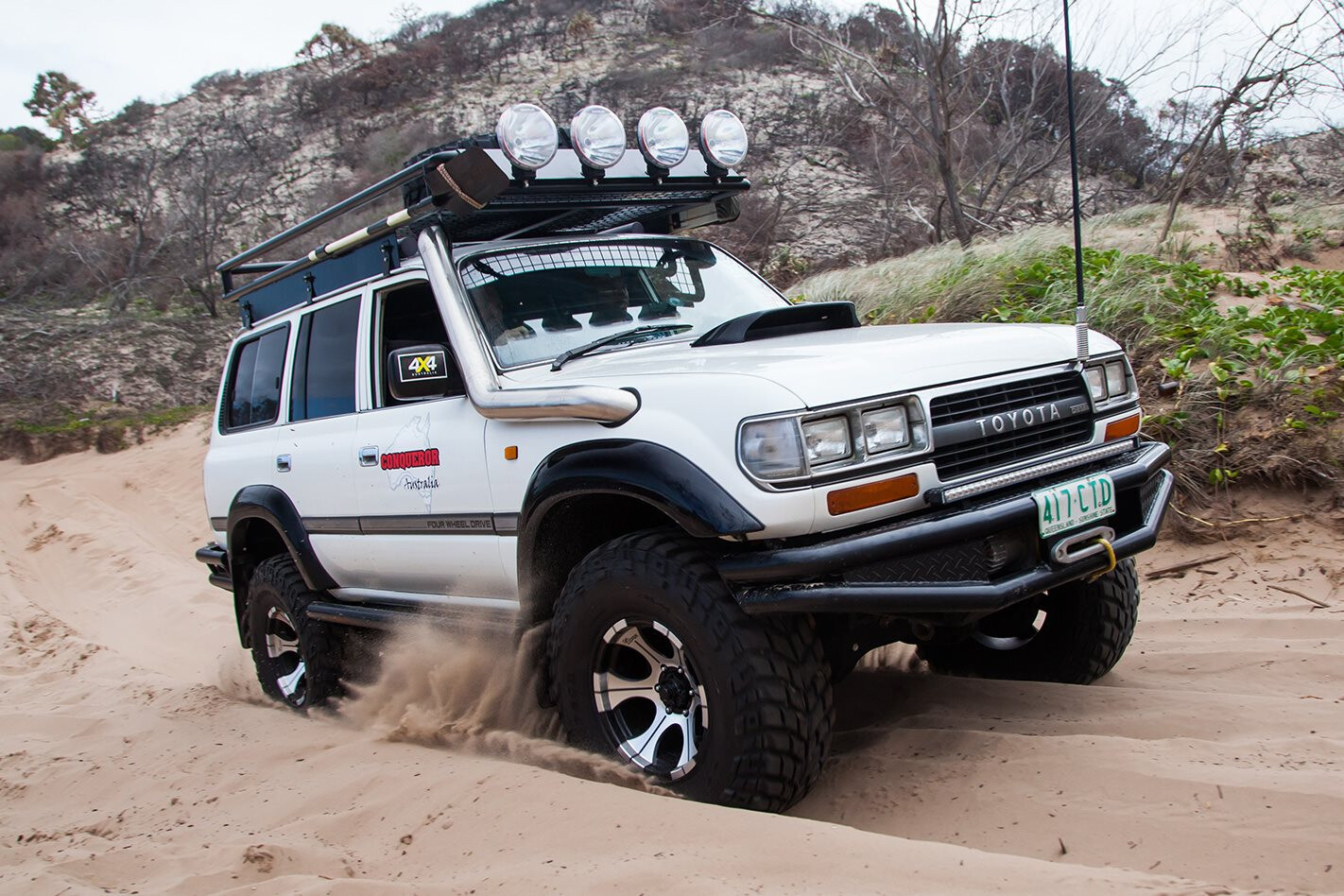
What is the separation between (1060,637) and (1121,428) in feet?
3.02

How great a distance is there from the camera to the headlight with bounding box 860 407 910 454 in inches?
118

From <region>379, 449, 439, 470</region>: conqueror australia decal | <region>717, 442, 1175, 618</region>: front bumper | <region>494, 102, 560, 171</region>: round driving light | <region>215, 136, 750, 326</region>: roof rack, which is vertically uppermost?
<region>494, 102, 560, 171</region>: round driving light

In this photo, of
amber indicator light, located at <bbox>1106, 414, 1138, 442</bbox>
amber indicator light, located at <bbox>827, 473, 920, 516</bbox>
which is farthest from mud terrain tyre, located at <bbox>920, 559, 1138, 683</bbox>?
amber indicator light, located at <bbox>827, 473, 920, 516</bbox>

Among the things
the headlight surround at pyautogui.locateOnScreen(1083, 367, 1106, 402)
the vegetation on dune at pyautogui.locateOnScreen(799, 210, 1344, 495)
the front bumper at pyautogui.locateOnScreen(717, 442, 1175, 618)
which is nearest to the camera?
the front bumper at pyautogui.locateOnScreen(717, 442, 1175, 618)

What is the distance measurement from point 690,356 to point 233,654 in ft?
15.4

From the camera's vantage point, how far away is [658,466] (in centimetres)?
307

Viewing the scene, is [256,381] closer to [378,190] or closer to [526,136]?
[378,190]

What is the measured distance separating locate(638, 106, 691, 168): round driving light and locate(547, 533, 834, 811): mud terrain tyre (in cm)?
195

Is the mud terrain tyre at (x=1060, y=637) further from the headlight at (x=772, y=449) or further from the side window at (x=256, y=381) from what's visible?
the side window at (x=256, y=381)

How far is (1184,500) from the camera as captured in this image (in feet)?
19.5

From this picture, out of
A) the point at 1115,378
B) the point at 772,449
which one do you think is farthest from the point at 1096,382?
the point at 772,449

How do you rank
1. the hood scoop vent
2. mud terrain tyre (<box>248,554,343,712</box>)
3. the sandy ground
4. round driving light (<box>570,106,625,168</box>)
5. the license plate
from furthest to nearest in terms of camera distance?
mud terrain tyre (<box>248,554,343,712</box>)
round driving light (<box>570,106,625,168</box>)
the hood scoop vent
the license plate
the sandy ground

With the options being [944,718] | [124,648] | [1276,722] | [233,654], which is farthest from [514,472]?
[124,648]

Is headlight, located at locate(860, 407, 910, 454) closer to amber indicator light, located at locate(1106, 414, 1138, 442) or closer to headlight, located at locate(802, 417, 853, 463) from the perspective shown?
headlight, located at locate(802, 417, 853, 463)
